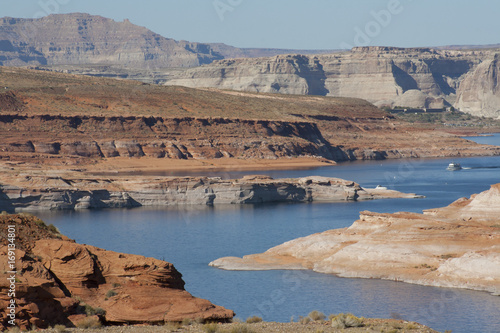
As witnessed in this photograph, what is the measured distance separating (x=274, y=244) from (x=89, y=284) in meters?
30.4

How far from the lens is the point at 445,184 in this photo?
99688 millimetres

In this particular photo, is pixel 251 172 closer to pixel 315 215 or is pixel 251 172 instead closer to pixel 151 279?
pixel 315 215

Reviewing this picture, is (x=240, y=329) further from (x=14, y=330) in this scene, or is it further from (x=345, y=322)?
(x=14, y=330)

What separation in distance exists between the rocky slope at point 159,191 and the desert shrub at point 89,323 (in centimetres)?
5152

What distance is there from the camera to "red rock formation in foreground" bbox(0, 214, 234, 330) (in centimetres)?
2288

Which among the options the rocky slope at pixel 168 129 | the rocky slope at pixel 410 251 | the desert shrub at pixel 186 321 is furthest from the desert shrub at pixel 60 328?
the rocky slope at pixel 168 129

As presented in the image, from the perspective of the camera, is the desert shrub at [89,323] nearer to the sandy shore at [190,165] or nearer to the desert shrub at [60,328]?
the desert shrub at [60,328]

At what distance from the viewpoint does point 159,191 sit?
7956 centimetres

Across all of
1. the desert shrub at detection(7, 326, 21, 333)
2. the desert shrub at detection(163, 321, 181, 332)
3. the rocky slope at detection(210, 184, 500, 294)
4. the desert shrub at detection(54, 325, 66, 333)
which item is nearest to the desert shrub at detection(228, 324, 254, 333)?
the desert shrub at detection(163, 321, 181, 332)

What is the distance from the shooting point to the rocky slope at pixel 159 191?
74.6m

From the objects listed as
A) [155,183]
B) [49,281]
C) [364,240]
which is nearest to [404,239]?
[364,240]

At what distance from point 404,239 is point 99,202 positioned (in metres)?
40.1

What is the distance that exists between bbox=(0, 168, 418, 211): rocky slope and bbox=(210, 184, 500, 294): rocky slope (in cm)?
3083

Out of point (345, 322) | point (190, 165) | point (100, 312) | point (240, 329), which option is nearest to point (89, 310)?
point (100, 312)
